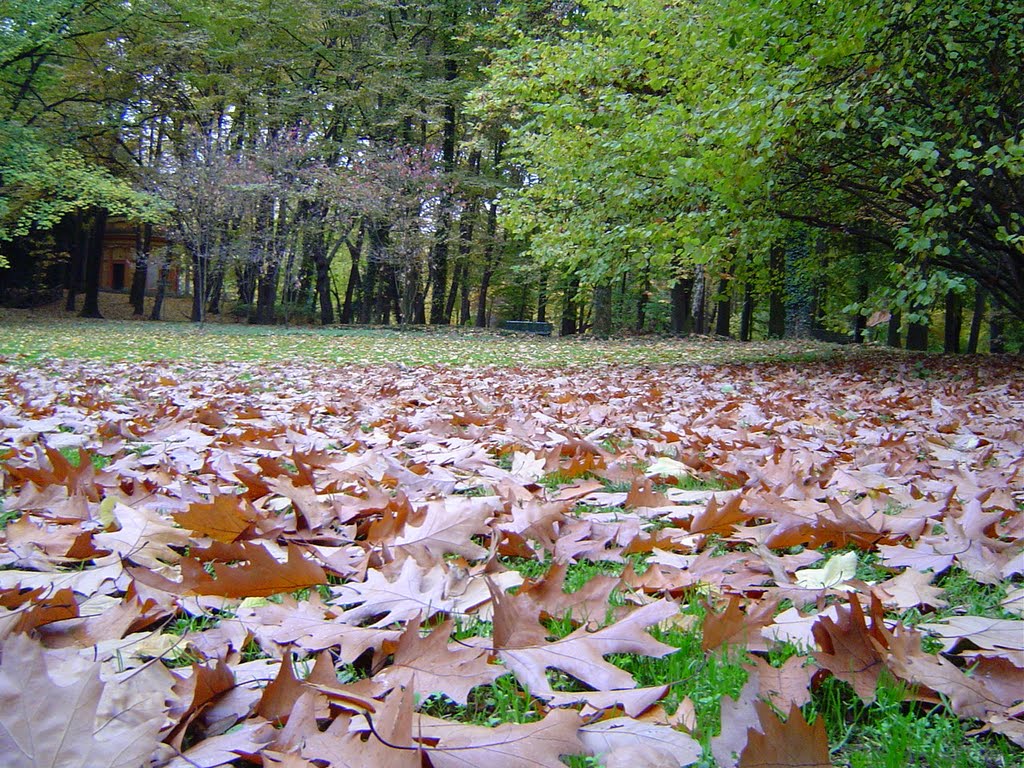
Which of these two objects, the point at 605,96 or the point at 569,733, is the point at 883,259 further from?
the point at 569,733

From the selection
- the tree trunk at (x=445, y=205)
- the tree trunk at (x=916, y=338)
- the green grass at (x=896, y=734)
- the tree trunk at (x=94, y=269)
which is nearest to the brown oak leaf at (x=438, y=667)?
the green grass at (x=896, y=734)

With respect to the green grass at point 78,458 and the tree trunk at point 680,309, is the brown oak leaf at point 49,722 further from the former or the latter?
the tree trunk at point 680,309

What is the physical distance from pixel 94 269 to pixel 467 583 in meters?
31.1

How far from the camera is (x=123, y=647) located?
132 centimetres

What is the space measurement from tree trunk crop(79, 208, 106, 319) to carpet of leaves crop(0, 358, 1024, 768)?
27057 millimetres

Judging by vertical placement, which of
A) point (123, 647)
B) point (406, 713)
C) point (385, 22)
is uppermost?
point (385, 22)

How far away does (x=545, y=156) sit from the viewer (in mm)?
11062

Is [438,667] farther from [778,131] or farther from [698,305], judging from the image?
[698,305]

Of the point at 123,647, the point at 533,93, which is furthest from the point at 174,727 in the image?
the point at 533,93

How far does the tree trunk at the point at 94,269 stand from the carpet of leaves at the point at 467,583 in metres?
27.1

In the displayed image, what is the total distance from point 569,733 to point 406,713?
0.79 feet

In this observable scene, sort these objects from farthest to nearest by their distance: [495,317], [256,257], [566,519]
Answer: [495,317]
[256,257]
[566,519]

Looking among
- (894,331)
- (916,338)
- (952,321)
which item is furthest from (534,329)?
(952,321)

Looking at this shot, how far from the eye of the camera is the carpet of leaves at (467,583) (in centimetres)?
100
